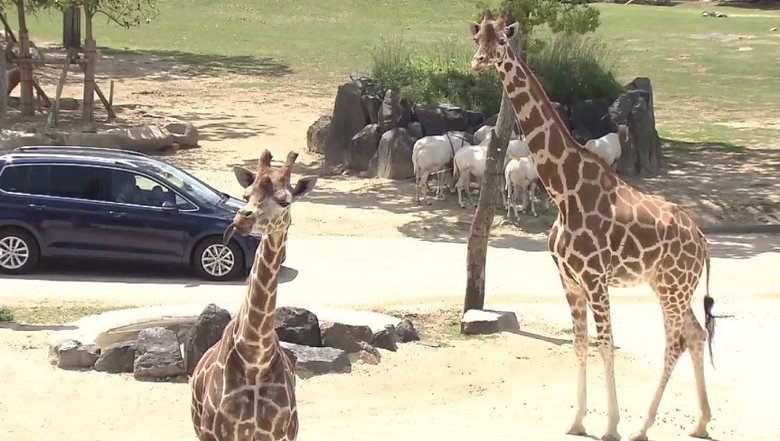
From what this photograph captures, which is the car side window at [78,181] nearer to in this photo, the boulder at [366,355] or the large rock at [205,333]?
the large rock at [205,333]

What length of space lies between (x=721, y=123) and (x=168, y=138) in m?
16.1

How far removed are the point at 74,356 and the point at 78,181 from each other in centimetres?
618

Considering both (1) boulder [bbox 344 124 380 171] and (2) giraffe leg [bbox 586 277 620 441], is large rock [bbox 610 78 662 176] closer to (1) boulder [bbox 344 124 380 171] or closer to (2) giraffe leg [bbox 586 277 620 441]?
(1) boulder [bbox 344 124 380 171]

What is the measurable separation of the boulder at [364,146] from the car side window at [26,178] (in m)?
10.6

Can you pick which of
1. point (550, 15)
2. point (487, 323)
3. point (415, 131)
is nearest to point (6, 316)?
point (487, 323)

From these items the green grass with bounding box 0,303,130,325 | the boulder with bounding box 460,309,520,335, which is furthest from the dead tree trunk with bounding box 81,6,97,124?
the boulder with bounding box 460,309,520,335

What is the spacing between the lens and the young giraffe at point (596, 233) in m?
12.6

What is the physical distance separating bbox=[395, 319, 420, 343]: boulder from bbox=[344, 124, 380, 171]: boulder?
1334 cm

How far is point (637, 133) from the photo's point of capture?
2969 cm

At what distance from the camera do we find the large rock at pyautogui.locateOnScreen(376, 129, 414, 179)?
28.7 metres

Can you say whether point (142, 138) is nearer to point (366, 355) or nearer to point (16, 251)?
point (16, 251)

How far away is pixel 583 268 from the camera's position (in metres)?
12.6

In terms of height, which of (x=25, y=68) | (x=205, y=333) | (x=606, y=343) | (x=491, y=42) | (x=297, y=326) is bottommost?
(x=297, y=326)

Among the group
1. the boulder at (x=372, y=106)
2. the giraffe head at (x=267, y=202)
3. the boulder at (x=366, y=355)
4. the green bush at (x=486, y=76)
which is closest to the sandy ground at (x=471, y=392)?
the boulder at (x=366, y=355)
